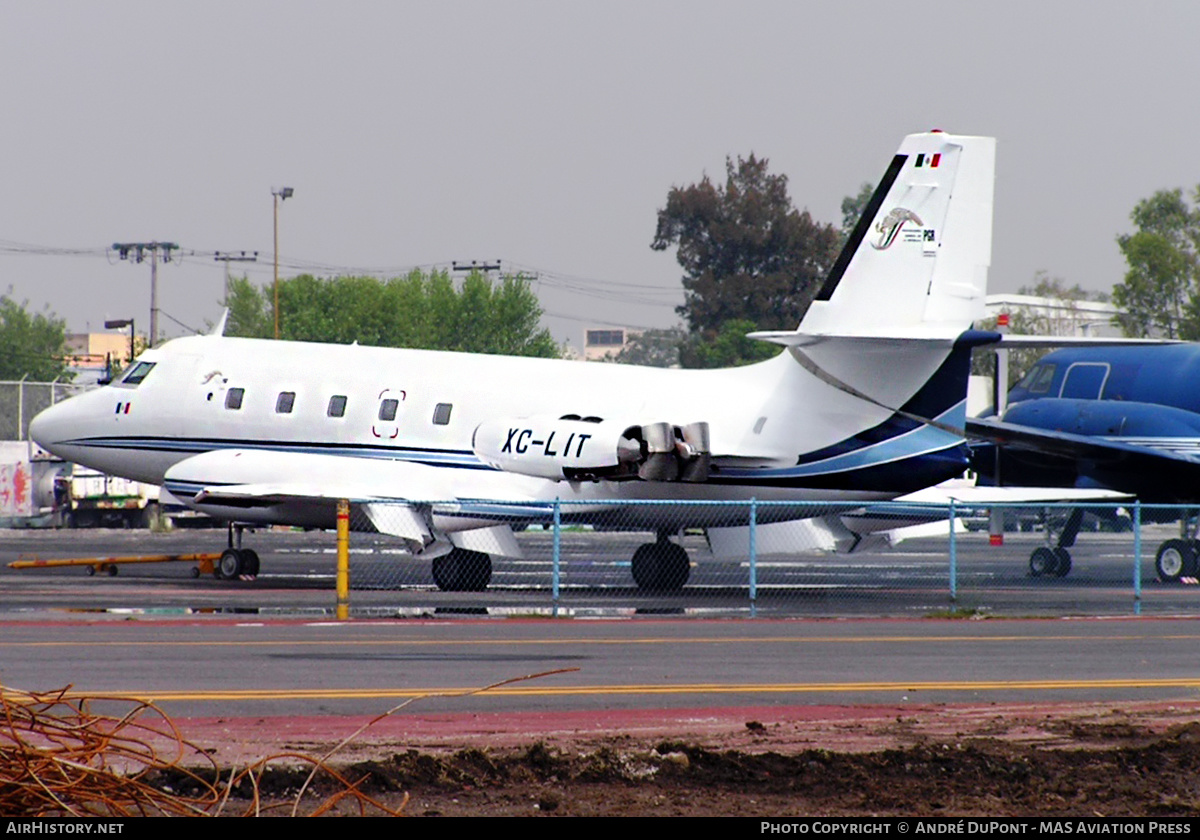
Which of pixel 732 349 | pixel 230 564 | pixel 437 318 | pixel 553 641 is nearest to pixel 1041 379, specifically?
pixel 230 564

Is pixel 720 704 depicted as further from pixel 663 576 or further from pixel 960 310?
pixel 663 576

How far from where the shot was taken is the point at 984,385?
77000 mm

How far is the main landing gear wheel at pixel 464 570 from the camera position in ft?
84.8

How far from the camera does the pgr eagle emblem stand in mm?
23719

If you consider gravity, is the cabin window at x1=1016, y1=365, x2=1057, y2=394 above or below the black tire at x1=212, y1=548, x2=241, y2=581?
above

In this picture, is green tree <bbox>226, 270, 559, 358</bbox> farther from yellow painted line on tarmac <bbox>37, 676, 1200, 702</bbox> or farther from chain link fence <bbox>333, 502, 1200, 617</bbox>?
yellow painted line on tarmac <bbox>37, 676, 1200, 702</bbox>

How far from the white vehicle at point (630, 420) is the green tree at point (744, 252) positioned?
64.2m

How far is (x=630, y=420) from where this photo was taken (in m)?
25.2

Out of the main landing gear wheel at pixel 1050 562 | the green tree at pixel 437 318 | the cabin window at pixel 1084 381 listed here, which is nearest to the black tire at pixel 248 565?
the main landing gear wheel at pixel 1050 562

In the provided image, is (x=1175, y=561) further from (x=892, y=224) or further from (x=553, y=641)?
(x=553, y=641)

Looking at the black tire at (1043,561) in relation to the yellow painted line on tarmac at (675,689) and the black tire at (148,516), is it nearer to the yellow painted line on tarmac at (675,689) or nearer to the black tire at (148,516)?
the yellow painted line on tarmac at (675,689)

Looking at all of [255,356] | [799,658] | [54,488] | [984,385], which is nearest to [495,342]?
[984,385]

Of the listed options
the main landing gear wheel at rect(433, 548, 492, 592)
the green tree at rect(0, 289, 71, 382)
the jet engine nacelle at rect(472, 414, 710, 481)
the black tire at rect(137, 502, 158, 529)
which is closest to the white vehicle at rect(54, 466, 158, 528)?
the black tire at rect(137, 502, 158, 529)

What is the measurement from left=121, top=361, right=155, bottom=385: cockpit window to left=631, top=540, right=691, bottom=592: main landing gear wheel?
33.4ft
